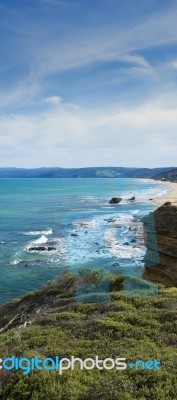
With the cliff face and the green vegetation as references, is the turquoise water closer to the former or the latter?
the cliff face

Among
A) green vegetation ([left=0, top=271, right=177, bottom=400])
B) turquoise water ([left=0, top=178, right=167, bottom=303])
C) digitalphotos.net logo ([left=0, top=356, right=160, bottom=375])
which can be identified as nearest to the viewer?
green vegetation ([left=0, top=271, right=177, bottom=400])

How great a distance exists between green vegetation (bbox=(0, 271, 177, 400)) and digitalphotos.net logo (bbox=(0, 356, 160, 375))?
0.52ft

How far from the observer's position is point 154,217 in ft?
71.6

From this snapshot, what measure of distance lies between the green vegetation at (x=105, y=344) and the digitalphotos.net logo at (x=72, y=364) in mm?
159

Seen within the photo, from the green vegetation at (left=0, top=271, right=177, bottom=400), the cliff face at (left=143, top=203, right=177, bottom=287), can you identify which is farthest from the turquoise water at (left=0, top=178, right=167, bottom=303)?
the green vegetation at (left=0, top=271, right=177, bottom=400)

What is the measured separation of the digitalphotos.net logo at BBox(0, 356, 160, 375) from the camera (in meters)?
8.88

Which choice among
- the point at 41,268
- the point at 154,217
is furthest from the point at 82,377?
the point at 41,268

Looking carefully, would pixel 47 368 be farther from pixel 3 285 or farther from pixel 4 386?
pixel 3 285

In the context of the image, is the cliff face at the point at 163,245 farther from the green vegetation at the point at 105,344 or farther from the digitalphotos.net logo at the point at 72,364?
→ the digitalphotos.net logo at the point at 72,364

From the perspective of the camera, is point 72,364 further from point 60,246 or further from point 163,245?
point 60,246

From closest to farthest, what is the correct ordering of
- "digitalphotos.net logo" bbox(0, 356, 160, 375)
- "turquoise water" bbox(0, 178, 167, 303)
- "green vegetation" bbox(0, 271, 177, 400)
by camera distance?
"green vegetation" bbox(0, 271, 177, 400) → "digitalphotos.net logo" bbox(0, 356, 160, 375) → "turquoise water" bbox(0, 178, 167, 303)

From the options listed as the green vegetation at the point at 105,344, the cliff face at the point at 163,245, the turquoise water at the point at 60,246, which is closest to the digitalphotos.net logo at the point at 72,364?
the green vegetation at the point at 105,344

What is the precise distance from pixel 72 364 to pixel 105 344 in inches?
54.1

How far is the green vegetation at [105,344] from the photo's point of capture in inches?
314
